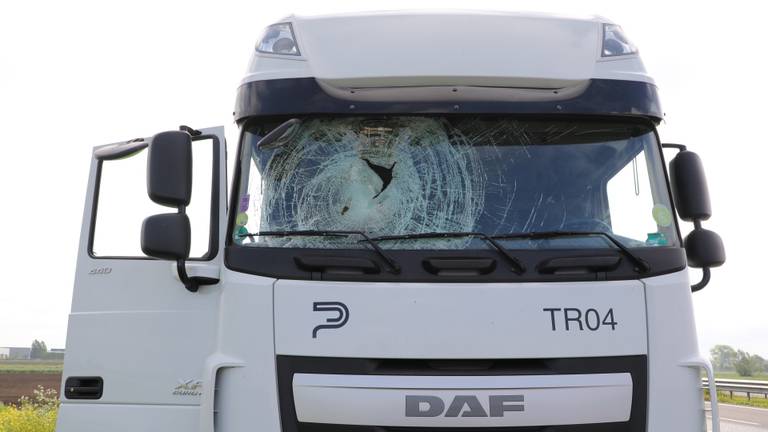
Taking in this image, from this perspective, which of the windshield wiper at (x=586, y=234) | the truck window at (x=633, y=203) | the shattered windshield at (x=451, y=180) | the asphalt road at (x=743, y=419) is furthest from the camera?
the asphalt road at (x=743, y=419)

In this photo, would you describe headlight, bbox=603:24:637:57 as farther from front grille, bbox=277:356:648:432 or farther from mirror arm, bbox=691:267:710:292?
front grille, bbox=277:356:648:432

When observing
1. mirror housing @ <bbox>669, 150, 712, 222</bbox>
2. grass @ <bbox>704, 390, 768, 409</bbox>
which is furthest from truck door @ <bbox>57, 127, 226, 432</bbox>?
grass @ <bbox>704, 390, 768, 409</bbox>

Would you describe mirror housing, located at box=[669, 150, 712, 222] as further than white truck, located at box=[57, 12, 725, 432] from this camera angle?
Yes

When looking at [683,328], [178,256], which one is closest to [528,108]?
[683,328]

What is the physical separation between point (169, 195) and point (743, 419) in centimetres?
1997

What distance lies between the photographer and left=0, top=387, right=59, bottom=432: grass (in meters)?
14.6

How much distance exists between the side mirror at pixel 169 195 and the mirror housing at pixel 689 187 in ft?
8.43

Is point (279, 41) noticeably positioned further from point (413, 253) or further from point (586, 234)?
point (586, 234)

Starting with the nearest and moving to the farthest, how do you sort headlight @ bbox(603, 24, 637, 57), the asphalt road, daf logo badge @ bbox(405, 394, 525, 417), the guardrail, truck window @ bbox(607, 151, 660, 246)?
daf logo badge @ bbox(405, 394, 525, 417)
truck window @ bbox(607, 151, 660, 246)
headlight @ bbox(603, 24, 637, 57)
the asphalt road
the guardrail

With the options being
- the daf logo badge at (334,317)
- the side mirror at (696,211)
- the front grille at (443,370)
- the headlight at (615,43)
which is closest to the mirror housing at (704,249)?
the side mirror at (696,211)

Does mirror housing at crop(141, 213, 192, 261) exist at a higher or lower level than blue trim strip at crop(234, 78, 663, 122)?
lower

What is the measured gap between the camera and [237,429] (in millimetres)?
3982

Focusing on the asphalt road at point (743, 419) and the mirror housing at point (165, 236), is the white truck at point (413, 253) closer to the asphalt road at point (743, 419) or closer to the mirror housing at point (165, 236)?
the mirror housing at point (165, 236)

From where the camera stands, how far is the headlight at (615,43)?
471cm
